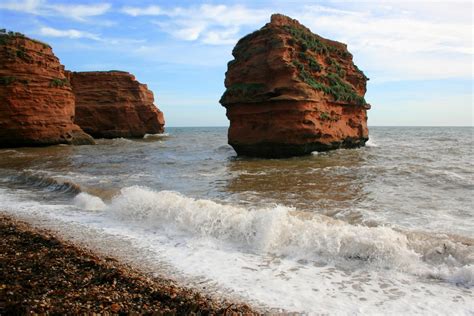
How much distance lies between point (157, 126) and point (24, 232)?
4461cm

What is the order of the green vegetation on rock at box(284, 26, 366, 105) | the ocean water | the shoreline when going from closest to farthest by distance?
the shoreline, the ocean water, the green vegetation on rock at box(284, 26, 366, 105)

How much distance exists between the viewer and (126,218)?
25.2ft

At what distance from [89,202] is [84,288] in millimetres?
5058

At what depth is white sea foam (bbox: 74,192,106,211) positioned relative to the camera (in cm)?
860

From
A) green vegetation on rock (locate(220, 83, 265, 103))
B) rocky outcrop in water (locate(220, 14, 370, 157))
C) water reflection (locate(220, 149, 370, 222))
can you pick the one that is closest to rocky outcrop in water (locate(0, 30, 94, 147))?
rocky outcrop in water (locate(220, 14, 370, 157))

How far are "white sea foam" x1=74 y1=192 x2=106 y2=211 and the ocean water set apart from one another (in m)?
0.04

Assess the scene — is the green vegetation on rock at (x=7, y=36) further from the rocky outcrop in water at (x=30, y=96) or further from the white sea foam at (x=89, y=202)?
the white sea foam at (x=89, y=202)

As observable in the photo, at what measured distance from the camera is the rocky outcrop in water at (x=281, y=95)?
18.2 metres

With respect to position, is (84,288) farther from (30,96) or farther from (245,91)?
(30,96)

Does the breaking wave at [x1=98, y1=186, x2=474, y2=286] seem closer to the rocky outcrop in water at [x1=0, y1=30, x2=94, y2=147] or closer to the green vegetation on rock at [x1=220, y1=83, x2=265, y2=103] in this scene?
the green vegetation on rock at [x1=220, y1=83, x2=265, y2=103]

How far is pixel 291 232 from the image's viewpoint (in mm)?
6113

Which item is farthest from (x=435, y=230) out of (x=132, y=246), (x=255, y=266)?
(x=132, y=246)

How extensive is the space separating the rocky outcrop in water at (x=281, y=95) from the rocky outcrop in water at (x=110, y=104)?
2465cm

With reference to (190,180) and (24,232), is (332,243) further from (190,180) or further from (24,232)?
(190,180)
